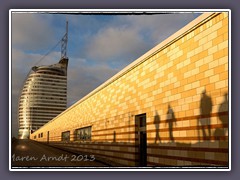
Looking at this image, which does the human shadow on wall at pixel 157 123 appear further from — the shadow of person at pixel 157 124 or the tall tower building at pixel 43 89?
the tall tower building at pixel 43 89

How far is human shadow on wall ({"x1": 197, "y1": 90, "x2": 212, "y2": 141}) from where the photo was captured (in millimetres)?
8539

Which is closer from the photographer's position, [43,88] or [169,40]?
[169,40]

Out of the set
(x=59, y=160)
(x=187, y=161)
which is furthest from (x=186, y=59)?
(x=59, y=160)

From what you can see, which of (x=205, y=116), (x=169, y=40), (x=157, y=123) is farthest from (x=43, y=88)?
(x=205, y=116)

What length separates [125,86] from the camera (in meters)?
14.8

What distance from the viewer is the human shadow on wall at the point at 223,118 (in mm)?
8070

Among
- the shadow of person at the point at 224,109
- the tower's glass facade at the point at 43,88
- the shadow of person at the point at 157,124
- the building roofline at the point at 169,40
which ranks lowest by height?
the shadow of person at the point at 157,124

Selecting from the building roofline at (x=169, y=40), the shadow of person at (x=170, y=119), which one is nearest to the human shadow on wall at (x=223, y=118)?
the shadow of person at (x=170, y=119)

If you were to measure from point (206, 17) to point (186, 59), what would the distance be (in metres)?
1.49

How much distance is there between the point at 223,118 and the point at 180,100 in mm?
1963

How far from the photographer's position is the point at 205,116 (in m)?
8.73

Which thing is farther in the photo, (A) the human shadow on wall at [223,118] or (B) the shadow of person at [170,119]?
(B) the shadow of person at [170,119]

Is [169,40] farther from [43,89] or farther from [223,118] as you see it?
[43,89]

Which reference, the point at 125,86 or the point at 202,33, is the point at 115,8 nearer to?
the point at 202,33
